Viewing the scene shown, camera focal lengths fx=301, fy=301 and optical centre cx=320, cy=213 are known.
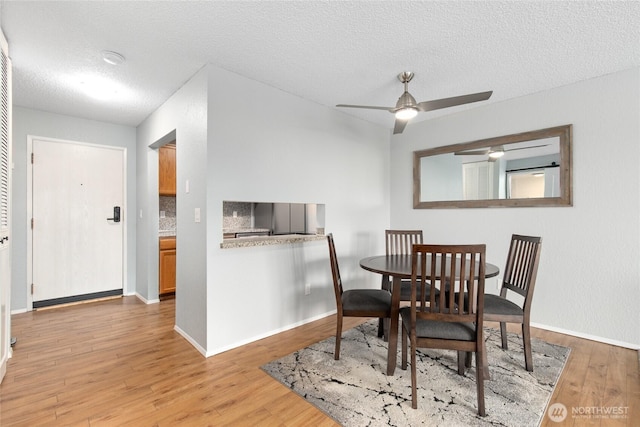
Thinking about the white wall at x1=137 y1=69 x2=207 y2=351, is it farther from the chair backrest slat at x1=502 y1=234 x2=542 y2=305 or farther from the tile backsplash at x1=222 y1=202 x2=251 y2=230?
the chair backrest slat at x1=502 y1=234 x2=542 y2=305

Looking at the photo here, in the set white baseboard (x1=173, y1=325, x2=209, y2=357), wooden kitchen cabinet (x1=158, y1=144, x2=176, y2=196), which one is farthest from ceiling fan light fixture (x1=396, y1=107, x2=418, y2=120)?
wooden kitchen cabinet (x1=158, y1=144, x2=176, y2=196)

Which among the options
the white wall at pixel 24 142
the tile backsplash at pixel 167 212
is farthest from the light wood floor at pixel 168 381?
the tile backsplash at pixel 167 212

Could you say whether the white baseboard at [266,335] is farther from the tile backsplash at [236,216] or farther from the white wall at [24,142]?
the white wall at [24,142]

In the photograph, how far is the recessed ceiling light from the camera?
2338mm

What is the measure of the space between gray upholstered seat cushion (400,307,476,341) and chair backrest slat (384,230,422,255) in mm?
1402

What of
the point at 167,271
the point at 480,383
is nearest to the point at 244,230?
the point at 167,271

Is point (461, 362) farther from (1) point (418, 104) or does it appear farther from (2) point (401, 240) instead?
(1) point (418, 104)

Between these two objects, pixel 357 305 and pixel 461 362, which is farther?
pixel 357 305

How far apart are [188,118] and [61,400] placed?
7.45ft

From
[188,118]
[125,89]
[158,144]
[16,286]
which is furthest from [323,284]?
[16,286]

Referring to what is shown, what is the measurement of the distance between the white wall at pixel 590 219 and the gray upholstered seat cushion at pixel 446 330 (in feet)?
5.91

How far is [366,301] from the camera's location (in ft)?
7.93

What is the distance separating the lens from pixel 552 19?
1963 millimetres

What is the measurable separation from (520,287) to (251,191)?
2367 mm
